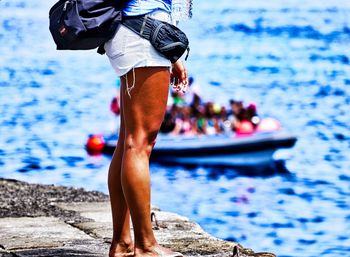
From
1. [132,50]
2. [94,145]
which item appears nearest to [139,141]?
[132,50]

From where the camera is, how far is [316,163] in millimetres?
21344

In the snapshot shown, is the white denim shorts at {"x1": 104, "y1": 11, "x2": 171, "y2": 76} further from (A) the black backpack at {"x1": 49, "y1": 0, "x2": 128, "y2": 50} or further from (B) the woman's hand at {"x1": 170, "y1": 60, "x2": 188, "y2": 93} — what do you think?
(B) the woman's hand at {"x1": 170, "y1": 60, "x2": 188, "y2": 93}

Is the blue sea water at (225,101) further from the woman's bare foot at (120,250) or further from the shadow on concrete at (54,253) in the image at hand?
the woman's bare foot at (120,250)

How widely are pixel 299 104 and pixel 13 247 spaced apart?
2537cm

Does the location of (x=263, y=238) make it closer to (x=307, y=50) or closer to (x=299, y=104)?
(x=299, y=104)

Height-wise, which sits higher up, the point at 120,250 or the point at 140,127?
the point at 140,127

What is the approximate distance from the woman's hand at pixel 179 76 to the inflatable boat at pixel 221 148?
1530 centimetres

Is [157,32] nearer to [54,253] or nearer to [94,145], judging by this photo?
[54,253]

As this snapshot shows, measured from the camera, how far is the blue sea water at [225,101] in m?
15.8

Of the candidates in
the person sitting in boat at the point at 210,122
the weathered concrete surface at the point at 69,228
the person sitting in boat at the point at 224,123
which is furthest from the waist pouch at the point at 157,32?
the person sitting in boat at the point at 224,123

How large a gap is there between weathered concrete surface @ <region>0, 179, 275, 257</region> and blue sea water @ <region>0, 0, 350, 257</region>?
660 centimetres

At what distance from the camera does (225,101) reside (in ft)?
93.6

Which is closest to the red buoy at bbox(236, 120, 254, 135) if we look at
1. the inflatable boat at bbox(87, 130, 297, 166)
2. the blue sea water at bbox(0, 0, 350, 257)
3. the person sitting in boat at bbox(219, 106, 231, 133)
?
the inflatable boat at bbox(87, 130, 297, 166)

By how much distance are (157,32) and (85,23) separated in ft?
0.90
